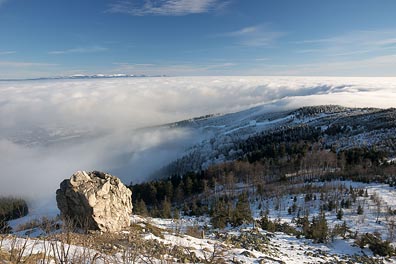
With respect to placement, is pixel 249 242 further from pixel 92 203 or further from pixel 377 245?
pixel 92 203

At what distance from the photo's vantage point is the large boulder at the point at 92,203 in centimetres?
1895

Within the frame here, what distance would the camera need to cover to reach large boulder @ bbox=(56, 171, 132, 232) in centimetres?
1895

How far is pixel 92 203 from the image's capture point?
19172mm

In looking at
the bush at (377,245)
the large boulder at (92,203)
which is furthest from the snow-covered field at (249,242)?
the large boulder at (92,203)

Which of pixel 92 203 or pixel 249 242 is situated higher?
pixel 92 203

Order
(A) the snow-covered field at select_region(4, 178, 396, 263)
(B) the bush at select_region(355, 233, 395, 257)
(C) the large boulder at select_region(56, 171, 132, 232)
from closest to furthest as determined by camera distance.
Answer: (A) the snow-covered field at select_region(4, 178, 396, 263) < (C) the large boulder at select_region(56, 171, 132, 232) < (B) the bush at select_region(355, 233, 395, 257)

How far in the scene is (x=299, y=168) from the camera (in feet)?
255

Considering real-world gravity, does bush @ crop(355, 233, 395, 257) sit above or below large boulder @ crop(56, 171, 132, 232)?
below

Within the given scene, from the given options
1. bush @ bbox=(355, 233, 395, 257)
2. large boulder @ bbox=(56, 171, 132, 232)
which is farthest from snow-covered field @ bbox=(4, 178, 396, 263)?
large boulder @ bbox=(56, 171, 132, 232)

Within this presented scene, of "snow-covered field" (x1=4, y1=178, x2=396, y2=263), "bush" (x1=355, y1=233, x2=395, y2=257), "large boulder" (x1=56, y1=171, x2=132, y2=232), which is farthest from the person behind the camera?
"bush" (x1=355, y1=233, x2=395, y2=257)

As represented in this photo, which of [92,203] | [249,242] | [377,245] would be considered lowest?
[377,245]

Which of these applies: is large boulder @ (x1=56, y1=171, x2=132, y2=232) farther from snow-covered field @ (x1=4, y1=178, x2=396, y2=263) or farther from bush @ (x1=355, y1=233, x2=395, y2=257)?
bush @ (x1=355, y1=233, x2=395, y2=257)

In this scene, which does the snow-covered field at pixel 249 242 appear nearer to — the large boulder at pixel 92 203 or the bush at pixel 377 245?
the bush at pixel 377 245

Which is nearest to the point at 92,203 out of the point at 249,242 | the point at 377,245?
the point at 249,242
